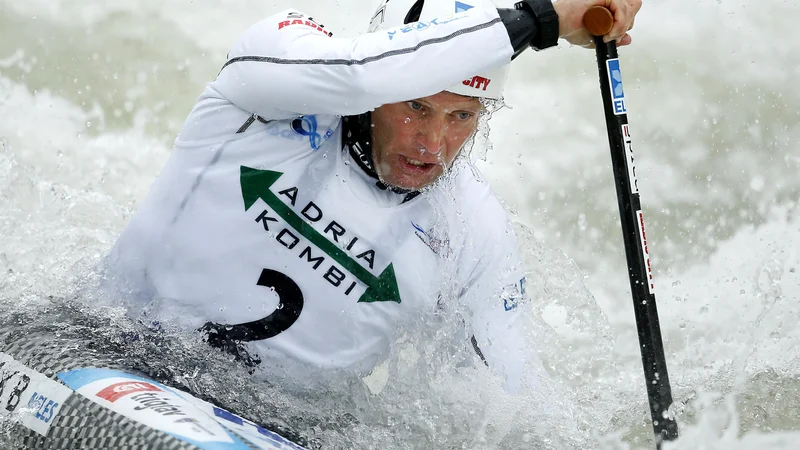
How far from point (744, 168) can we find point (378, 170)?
4.05m

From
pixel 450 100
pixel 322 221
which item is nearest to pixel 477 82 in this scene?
pixel 450 100

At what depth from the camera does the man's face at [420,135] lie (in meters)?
2.66

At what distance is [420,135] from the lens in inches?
105

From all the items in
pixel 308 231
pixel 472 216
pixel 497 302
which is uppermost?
pixel 472 216

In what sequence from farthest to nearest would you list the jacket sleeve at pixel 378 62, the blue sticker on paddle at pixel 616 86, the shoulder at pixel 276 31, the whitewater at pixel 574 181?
the whitewater at pixel 574 181
the blue sticker on paddle at pixel 616 86
the shoulder at pixel 276 31
the jacket sleeve at pixel 378 62

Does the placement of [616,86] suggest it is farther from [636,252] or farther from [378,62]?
[378,62]

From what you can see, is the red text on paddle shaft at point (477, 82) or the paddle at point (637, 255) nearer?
the red text on paddle shaft at point (477, 82)

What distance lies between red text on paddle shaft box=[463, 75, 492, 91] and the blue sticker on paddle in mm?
398

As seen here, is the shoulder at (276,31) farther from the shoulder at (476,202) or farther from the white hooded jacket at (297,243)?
the shoulder at (476,202)

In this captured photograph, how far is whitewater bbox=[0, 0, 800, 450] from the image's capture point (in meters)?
3.16

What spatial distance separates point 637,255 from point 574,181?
3.28 m

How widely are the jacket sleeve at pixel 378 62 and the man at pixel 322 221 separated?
17 millimetres

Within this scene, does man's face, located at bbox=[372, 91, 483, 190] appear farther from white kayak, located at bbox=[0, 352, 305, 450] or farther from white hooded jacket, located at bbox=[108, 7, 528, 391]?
white kayak, located at bbox=[0, 352, 305, 450]

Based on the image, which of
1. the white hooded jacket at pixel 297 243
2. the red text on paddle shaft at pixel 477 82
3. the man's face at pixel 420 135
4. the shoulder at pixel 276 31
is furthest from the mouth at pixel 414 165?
the shoulder at pixel 276 31
